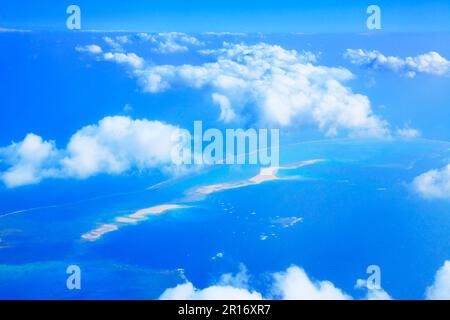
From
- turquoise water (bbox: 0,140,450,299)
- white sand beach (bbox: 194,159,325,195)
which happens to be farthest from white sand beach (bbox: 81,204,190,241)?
white sand beach (bbox: 194,159,325,195)

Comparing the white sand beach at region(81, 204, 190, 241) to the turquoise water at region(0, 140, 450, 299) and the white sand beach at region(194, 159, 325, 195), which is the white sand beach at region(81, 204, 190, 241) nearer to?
the turquoise water at region(0, 140, 450, 299)

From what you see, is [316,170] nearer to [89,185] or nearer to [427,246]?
[427,246]

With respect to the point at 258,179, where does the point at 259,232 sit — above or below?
below

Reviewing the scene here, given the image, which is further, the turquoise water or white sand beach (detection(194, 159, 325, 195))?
white sand beach (detection(194, 159, 325, 195))

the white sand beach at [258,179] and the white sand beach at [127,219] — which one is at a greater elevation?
the white sand beach at [258,179]

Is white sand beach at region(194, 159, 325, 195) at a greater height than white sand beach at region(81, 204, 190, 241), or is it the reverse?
white sand beach at region(194, 159, 325, 195)

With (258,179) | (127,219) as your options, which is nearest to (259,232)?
(258,179)

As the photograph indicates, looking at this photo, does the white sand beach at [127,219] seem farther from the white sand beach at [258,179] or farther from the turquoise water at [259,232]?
the white sand beach at [258,179]

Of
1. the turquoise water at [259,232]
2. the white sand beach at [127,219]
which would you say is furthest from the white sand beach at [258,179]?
the white sand beach at [127,219]

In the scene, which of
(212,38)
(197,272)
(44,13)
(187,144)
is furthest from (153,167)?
(44,13)

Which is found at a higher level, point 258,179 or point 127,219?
point 258,179

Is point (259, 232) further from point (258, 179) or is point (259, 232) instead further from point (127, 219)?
point (127, 219)
